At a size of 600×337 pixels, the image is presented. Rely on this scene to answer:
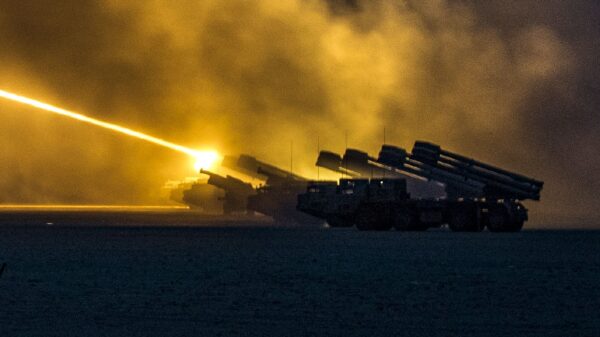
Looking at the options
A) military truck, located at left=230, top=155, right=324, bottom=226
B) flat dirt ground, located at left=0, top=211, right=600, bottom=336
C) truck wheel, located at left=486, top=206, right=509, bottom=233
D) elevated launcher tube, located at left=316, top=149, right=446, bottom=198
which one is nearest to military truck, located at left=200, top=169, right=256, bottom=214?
military truck, located at left=230, top=155, right=324, bottom=226

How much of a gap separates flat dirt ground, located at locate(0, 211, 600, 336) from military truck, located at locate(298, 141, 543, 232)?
15993mm

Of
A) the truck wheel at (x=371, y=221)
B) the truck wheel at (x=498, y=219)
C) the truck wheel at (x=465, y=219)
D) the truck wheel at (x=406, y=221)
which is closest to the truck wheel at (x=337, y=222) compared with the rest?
the truck wheel at (x=371, y=221)

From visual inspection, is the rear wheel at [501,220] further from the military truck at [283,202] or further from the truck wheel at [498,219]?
the military truck at [283,202]

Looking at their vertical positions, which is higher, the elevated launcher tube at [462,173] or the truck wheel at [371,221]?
the elevated launcher tube at [462,173]

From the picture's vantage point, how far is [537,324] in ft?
76.3

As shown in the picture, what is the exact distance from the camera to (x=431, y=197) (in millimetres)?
71500

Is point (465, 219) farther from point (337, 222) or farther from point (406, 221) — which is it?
point (337, 222)

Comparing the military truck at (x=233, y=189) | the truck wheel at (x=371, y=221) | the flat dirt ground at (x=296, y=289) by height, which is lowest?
the flat dirt ground at (x=296, y=289)

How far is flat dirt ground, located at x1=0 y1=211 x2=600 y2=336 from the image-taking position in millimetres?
23016

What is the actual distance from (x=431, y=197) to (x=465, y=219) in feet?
9.76

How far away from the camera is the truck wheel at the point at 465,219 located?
69062mm

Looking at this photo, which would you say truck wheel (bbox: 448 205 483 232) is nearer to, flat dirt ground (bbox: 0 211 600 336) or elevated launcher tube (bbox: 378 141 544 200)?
elevated launcher tube (bbox: 378 141 544 200)

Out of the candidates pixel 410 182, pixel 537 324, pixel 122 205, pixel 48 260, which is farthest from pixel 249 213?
pixel 537 324

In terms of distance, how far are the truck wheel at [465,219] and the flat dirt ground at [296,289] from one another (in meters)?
15.7
